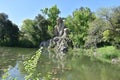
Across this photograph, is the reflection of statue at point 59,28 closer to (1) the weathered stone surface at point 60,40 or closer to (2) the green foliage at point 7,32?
(1) the weathered stone surface at point 60,40

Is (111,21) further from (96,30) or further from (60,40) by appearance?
(60,40)

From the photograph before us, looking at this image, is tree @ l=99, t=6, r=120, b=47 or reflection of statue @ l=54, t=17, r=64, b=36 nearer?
tree @ l=99, t=6, r=120, b=47

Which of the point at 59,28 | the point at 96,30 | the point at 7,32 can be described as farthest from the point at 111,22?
the point at 7,32

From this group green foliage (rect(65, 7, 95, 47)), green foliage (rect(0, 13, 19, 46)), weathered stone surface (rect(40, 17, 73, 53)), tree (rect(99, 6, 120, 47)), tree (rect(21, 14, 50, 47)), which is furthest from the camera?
tree (rect(21, 14, 50, 47))

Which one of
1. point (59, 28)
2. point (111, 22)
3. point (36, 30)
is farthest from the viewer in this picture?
point (36, 30)

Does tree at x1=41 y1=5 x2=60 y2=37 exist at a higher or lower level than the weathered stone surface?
higher

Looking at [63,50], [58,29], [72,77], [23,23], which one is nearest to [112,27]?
[63,50]

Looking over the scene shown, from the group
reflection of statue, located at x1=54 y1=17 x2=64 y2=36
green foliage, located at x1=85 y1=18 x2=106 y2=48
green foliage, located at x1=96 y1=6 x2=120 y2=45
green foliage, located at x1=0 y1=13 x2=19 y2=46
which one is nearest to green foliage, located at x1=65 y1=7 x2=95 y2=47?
reflection of statue, located at x1=54 y1=17 x2=64 y2=36

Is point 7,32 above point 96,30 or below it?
above

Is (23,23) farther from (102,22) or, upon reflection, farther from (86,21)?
(102,22)

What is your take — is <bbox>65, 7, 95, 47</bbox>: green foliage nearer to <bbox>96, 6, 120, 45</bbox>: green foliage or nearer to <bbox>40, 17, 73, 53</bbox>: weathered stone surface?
<bbox>40, 17, 73, 53</bbox>: weathered stone surface

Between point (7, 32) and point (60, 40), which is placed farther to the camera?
point (7, 32)

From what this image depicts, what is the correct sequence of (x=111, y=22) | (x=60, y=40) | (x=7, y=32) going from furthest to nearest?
(x=7, y=32), (x=60, y=40), (x=111, y=22)

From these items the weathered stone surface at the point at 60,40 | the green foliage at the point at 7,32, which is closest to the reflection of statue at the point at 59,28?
the weathered stone surface at the point at 60,40
